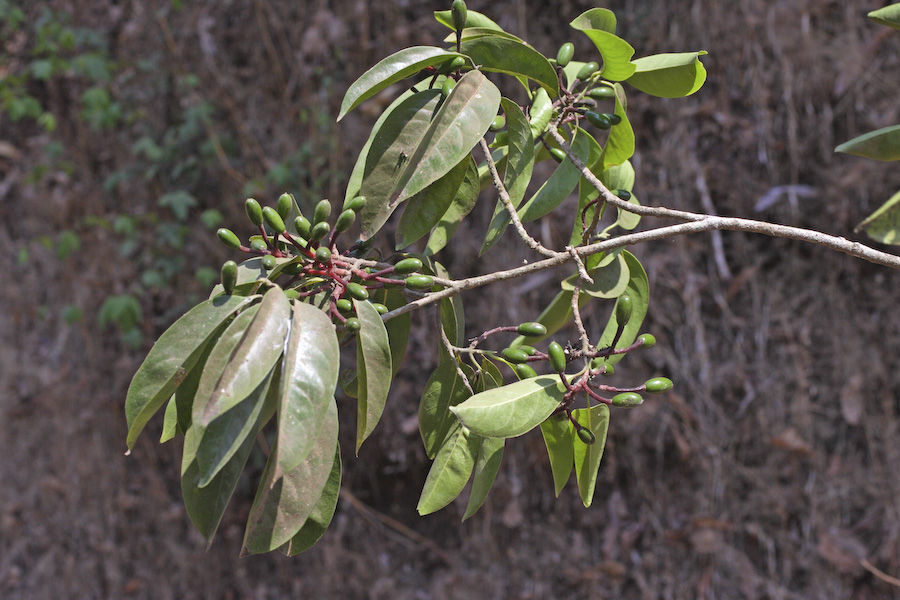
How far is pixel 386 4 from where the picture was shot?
7.48 feet

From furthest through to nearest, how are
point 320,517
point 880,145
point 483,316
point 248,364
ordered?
point 483,316
point 880,145
point 320,517
point 248,364

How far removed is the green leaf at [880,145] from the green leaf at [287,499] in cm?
57

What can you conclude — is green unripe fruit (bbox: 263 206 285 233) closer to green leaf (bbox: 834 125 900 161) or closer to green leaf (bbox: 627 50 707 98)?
green leaf (bbox: 627 50 707 98)

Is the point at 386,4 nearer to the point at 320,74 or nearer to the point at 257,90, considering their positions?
the point at 320,74

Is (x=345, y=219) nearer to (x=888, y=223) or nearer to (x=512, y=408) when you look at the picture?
(x=512, y=408)

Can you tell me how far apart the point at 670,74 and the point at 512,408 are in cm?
36

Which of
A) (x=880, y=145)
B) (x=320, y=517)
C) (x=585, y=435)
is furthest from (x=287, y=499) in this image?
(x=880, y=145)

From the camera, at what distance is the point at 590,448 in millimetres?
642

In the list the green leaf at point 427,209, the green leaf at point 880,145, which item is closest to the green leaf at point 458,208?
the green leaf at point 427,209

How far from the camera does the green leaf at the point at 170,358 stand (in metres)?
0.52

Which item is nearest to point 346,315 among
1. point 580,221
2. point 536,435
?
point 580,221

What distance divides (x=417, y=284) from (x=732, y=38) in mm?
1747

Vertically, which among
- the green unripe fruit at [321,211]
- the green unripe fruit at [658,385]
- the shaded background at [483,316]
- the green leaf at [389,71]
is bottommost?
the shaded background at [483,316]

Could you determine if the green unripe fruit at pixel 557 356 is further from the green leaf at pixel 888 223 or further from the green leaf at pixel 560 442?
the green leaf at pixel 888 223
